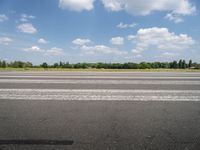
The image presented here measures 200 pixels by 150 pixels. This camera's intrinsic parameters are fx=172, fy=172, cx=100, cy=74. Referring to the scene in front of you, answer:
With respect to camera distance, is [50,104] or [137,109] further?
[50,104]

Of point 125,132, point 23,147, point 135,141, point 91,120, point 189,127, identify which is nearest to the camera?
point 23,147

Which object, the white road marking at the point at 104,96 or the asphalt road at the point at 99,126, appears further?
the white road marking at the point at 104,96

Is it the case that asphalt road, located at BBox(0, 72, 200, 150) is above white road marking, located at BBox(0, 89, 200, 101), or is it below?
below

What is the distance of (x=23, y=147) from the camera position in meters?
3.36

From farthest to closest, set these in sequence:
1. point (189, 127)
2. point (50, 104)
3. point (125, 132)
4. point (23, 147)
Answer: point (50, 104) < point (189, 127) < point (125, 132) < point (23, 147)

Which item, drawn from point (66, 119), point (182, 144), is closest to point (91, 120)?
point (66, 119)

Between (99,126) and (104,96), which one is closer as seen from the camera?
(99,126)

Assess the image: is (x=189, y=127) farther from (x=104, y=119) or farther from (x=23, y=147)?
(x=23, y=147)

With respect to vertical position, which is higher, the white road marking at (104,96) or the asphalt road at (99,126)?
the white road marking at (104,96)

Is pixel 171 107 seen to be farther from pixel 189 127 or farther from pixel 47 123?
pixel 47 123

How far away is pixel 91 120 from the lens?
194 inches

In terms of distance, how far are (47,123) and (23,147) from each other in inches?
52.2

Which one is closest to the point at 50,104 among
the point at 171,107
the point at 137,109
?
the point at 137,109

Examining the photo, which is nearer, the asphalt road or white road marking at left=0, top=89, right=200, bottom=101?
the asphalt road
